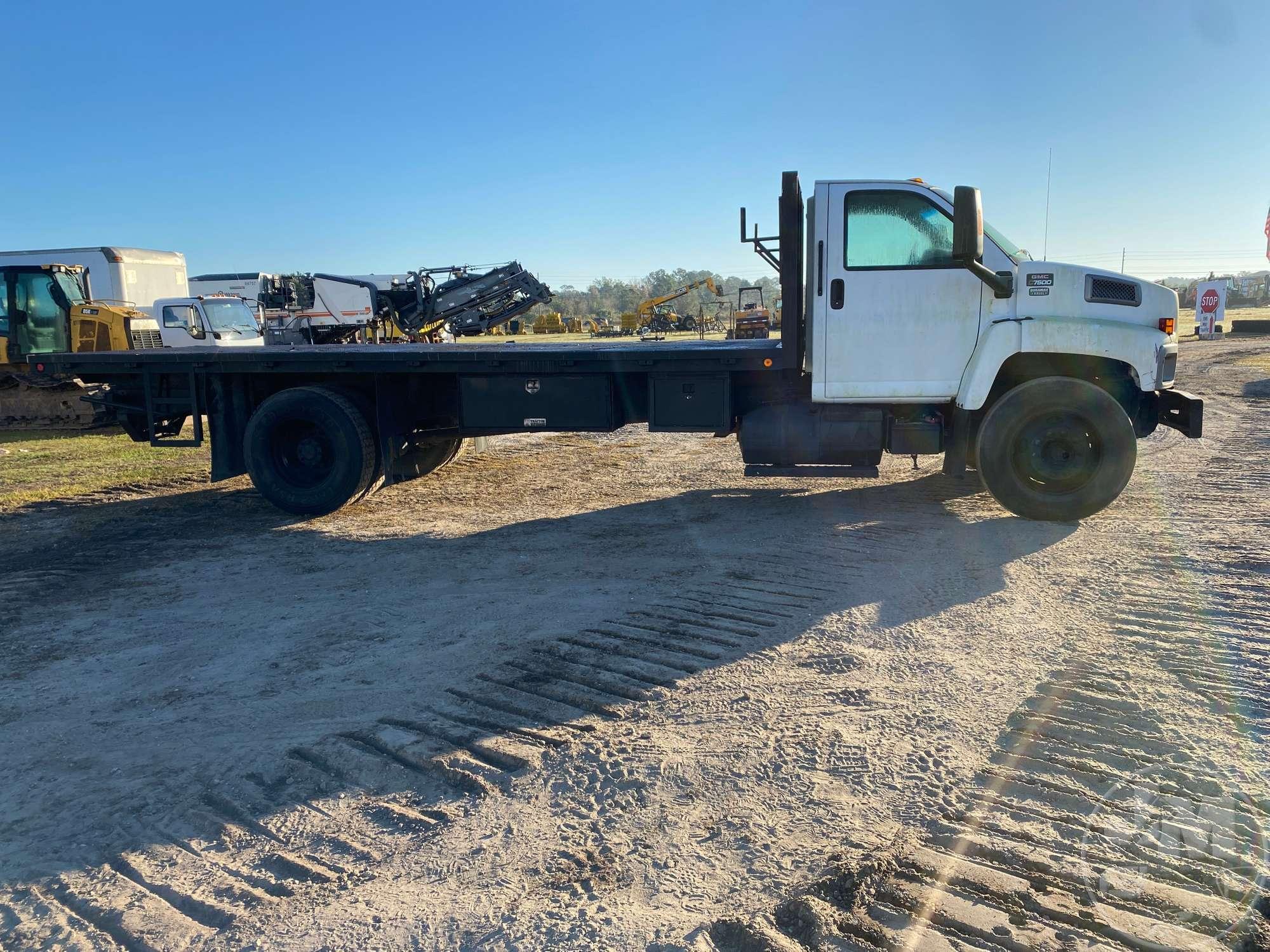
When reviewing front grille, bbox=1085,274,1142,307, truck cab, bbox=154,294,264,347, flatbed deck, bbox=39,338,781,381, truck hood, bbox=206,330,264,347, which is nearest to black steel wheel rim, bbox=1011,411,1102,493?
front grille, bbox=1085,274,1142,307

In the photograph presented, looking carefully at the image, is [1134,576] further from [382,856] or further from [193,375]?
[193,375]

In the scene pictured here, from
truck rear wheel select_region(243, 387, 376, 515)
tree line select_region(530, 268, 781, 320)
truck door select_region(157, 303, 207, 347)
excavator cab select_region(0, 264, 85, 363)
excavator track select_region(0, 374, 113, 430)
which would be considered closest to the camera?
truck rear wheel select_region(243, 387, 376, 515)

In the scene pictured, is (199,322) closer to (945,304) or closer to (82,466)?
(82,466)

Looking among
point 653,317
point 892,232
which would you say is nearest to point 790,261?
point 892,232

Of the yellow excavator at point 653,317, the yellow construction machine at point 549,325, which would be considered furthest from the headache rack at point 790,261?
the yellow construction machine at point 549,325

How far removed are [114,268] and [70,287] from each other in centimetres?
391

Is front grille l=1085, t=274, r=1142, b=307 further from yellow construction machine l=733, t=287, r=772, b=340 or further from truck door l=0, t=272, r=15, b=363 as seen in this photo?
truck door l=0, t=272, r=15, b=363

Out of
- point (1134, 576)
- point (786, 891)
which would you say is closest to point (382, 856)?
point (786, 891)

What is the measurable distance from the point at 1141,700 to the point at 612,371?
16.9 ft

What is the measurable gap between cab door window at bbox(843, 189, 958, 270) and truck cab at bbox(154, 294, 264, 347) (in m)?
16.3

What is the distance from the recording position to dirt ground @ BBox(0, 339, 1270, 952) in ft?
8.98

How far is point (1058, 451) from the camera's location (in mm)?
7109

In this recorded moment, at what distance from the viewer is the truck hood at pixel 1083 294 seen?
22.8 ft

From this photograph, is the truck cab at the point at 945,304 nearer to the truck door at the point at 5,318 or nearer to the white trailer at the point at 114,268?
the truck door at the point at 5,318
